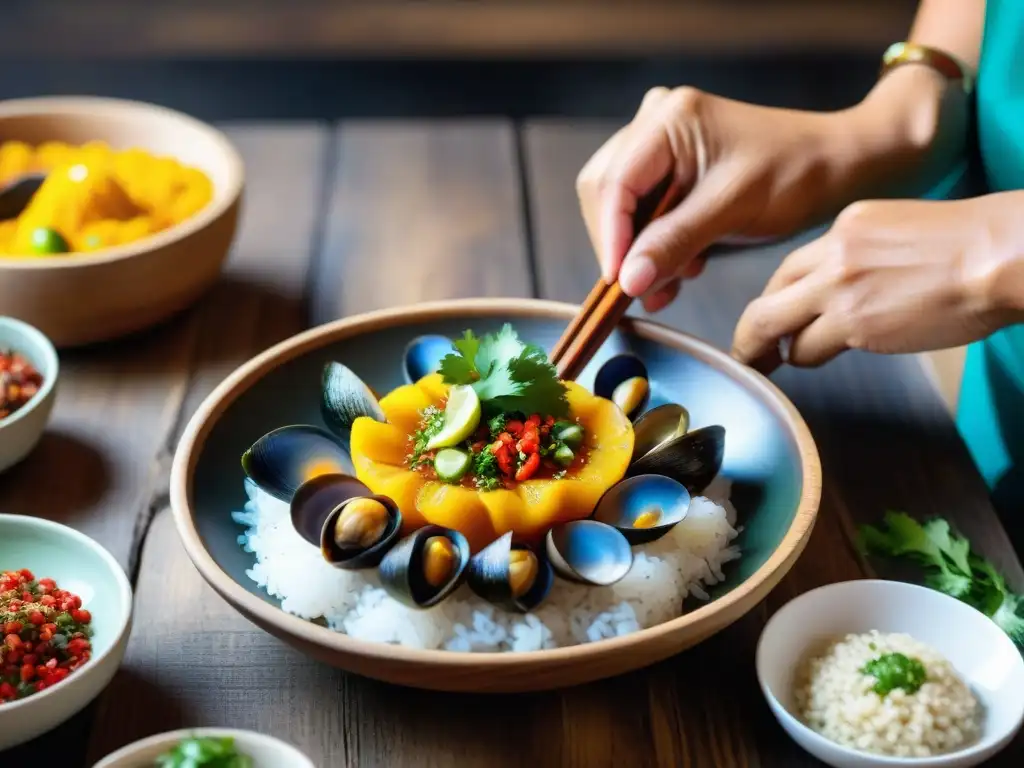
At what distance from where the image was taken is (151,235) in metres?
1.77

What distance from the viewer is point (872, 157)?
5.76 ft

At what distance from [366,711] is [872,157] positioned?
1.19 metres

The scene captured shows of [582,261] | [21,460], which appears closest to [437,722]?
[21,460]

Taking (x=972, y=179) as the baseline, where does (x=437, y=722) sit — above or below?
below

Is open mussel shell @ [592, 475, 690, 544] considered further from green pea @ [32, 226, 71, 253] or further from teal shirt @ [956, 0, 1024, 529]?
green pea @ [32, 226, 71, 253]

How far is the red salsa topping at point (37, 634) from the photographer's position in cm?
107

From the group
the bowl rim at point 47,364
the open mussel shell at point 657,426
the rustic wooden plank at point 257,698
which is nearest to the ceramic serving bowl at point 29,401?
the bowl rim at point 47,364

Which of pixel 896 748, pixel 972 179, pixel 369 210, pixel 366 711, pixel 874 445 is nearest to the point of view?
pixel 896 748

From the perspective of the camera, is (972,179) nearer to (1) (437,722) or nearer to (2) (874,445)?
(2) (874,445)

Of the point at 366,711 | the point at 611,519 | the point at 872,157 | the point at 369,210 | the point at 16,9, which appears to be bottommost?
the point at 16,9

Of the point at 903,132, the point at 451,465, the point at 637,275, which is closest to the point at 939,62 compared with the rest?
the point at 903,132

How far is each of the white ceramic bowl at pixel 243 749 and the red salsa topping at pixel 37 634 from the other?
17cm

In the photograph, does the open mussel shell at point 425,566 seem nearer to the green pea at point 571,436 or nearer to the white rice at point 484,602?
the white rice at point 484,602

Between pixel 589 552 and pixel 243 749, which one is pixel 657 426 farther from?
pixel 243 749
